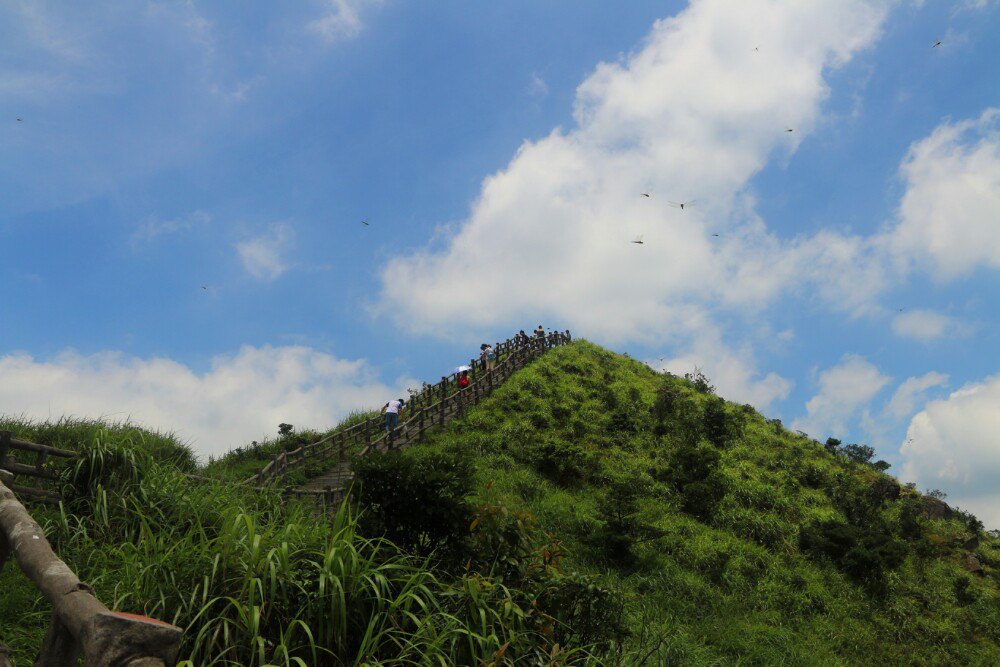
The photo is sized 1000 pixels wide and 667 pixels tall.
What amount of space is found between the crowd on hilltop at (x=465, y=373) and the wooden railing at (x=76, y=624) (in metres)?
14.6

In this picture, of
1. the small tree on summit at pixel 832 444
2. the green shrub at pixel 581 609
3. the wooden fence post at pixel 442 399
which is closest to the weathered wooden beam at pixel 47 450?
the green shrub at pixel 581 609

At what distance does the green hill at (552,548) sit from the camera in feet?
17.7

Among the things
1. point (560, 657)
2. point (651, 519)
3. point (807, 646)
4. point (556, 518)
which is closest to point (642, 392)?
point (651, 519)

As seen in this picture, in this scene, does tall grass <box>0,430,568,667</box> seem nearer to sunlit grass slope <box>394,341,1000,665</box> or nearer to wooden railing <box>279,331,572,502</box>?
sunlit grass slope <box>394,341,1000,665</box>

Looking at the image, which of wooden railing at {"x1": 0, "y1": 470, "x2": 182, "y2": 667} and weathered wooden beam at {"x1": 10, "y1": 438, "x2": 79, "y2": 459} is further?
weathered wooden beam at {"x1": 10, "y1": 438, "x2": 79, "y2": 459}

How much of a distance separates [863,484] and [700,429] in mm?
6609

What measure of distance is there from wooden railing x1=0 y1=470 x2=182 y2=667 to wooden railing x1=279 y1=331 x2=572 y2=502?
875 cm

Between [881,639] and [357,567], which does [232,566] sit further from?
[881,639]

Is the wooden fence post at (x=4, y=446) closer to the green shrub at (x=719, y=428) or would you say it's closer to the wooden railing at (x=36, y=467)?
the wooden railing at (x=36, y=467)

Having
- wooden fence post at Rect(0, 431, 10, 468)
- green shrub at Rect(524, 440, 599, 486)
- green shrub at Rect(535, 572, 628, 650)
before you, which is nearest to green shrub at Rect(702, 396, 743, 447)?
green shrub at Rect(524, 440, 599, 486)

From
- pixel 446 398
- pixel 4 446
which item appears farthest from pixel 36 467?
pixel 446 398

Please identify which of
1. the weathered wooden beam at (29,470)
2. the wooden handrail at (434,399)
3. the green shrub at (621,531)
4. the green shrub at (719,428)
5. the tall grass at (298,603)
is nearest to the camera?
the tall grass at (298,603)

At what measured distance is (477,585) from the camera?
227 inches

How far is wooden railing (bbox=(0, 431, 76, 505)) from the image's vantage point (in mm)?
8922
